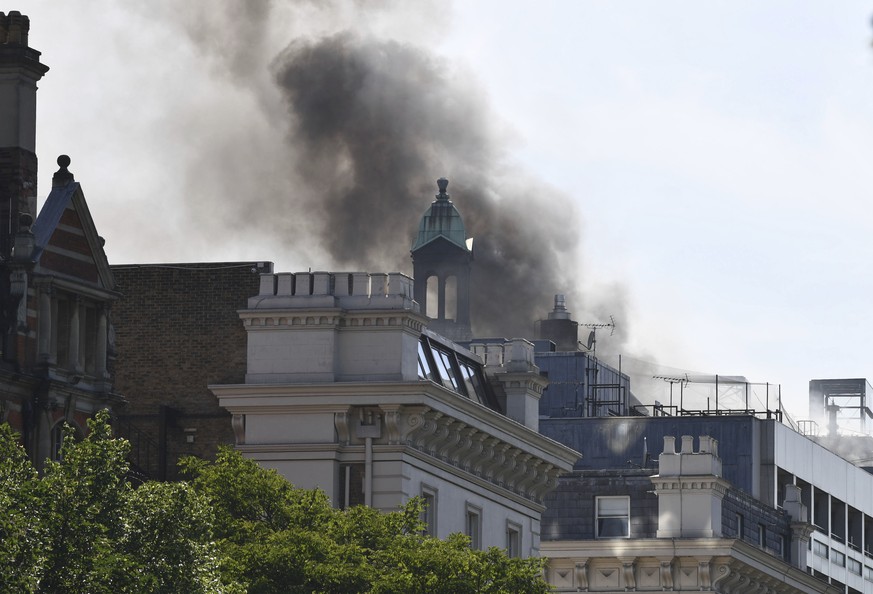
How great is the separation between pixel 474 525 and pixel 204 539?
29212 mm

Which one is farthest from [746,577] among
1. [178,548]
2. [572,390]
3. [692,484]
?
[178,548]

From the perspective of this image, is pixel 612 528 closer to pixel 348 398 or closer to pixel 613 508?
pixel 613 508

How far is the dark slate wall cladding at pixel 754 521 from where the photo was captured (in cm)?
10231

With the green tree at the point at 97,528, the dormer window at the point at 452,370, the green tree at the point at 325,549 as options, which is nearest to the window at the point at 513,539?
the dormer window at the point at 452,370

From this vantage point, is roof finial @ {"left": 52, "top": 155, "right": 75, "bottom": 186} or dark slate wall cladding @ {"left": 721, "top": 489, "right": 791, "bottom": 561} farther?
dark slate wall cladding @ {"left": 721, "top": 489, "right": 791, "bottom": 561}

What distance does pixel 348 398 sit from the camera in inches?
2840

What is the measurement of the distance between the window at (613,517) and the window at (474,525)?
2380cm

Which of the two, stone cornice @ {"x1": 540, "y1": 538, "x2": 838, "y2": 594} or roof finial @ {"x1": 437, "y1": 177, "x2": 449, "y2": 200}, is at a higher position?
roof finial @ {"x1": 437, "y1": 177, "x2": 449, "y2": 200}

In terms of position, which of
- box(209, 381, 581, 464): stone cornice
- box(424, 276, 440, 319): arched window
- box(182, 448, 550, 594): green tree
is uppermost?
box(424, 276, 440, 319): arched window

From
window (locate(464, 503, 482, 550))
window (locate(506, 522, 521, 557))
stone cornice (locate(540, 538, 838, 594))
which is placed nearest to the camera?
window (locate(464, 503, 482, 550))

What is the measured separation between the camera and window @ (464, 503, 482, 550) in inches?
3019

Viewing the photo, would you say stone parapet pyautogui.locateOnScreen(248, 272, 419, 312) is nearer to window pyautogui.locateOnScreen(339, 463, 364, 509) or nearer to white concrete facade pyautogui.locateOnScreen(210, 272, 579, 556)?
white concrete facade pyautogui.locateOnScreen(210, 272, 579, 556)

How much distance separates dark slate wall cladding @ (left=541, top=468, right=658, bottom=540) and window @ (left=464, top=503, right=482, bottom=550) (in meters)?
22.3

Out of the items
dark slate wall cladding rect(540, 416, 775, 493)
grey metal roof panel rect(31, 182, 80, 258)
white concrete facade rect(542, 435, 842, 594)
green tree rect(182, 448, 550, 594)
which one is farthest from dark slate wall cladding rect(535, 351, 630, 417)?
green tree rect(182, 448, 550, 594)
